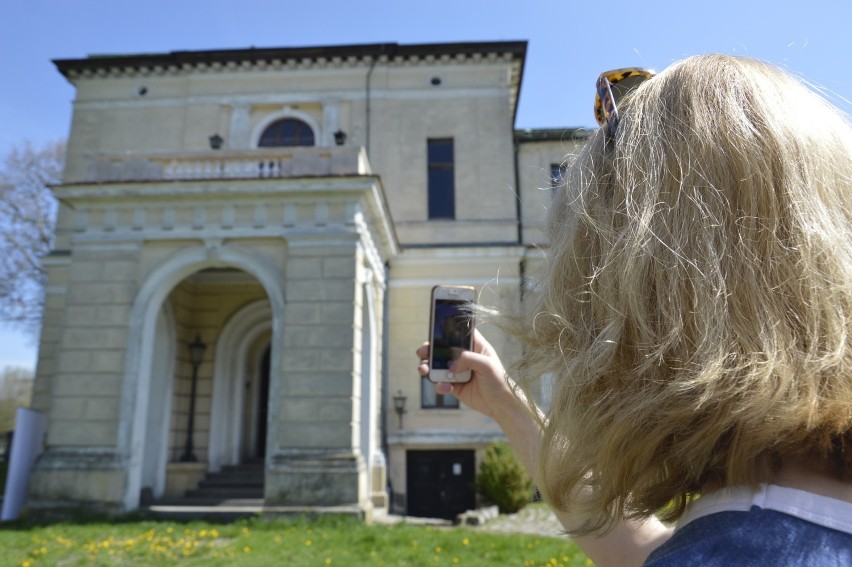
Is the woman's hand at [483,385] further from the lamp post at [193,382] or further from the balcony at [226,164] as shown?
the lamp post at [193,382]

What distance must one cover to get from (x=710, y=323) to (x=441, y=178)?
16.7 meters

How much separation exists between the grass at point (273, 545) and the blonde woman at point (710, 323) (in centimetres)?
688

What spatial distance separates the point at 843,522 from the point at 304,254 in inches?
425

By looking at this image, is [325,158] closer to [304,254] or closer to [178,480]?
[304,254]

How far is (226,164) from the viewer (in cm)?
1191

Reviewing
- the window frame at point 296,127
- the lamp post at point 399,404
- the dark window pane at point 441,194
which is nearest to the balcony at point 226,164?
the dark window pane at point 441,194

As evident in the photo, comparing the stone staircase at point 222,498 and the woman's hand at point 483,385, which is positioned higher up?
the woman's hand at point 483,385

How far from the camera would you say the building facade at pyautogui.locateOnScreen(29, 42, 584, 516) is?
10656 mm

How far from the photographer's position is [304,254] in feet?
36.7

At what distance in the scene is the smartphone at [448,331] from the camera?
2070 millimetres

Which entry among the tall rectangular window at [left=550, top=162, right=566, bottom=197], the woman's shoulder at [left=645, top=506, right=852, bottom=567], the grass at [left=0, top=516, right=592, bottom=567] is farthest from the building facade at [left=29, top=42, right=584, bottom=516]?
the woman's shoulder at [left=645, top=506, right=852, bottom=567]

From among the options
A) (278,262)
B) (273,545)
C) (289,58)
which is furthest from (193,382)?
(289,58)

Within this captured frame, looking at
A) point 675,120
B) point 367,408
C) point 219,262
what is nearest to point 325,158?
point 219,262

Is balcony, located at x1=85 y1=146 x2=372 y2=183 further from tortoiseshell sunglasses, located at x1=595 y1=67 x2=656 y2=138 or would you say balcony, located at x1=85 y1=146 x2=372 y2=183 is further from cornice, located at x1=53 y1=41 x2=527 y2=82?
tortoiseshell sunglasses, located at x1=595 y1=67 x2=656 y2=138
